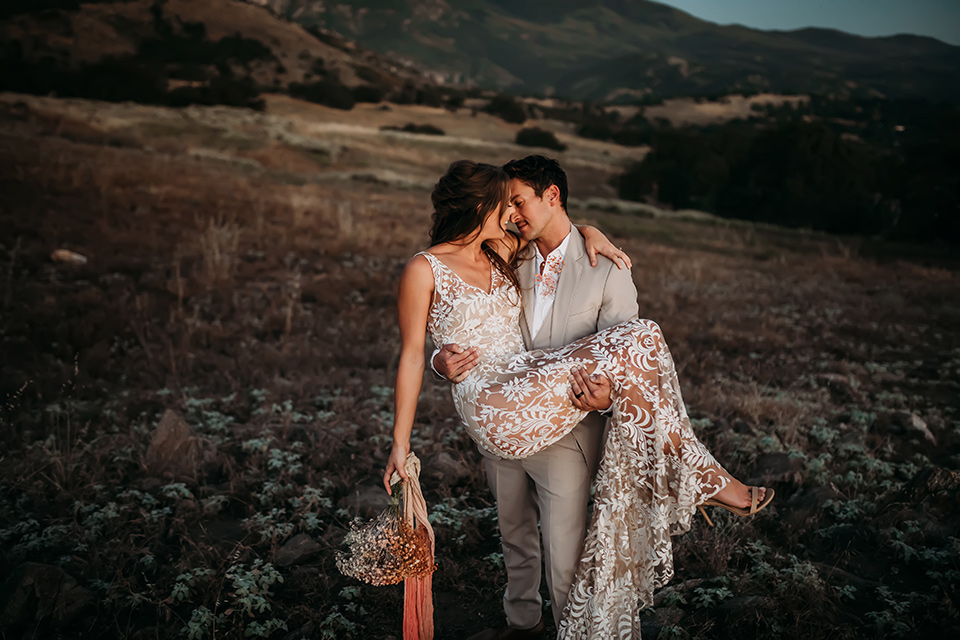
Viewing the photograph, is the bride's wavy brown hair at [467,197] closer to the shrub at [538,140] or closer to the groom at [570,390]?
the groom at [570,390]

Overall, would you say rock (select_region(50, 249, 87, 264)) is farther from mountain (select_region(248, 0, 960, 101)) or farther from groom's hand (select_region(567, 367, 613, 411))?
mountain (select_region(248, 0, 960, 101))

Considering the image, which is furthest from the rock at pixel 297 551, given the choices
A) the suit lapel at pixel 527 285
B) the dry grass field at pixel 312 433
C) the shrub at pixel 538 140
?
the shrub at pixel 538 140

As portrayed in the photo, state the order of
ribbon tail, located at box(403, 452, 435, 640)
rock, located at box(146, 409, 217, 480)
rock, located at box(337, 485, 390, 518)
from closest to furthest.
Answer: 1. ribbon tail, located at box(403, 452, 435, 640)
2. rock, located at box(337, 485, 390, 518)
3. rock, located at box(146, 409, 217, 480)

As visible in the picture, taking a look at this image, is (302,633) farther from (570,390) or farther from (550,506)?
(570,390)

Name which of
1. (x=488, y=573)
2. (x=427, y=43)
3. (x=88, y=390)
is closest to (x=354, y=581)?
(x=488, y=573)

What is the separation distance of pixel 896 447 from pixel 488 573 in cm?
404

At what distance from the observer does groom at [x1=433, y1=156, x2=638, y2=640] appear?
264 centimetres

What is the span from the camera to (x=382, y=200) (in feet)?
57.6

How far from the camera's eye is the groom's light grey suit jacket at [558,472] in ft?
8.68

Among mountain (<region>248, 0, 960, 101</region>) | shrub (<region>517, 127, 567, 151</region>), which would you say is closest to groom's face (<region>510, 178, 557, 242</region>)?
shrub (<region>517, 127, 567, 151</region>)

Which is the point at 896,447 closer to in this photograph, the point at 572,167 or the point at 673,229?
the point at 673,229

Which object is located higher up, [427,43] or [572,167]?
[427,43]

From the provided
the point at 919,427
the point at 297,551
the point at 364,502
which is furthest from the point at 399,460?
the point at 919,427

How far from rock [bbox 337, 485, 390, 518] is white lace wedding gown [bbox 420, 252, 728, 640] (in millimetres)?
1667
